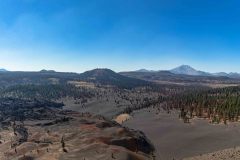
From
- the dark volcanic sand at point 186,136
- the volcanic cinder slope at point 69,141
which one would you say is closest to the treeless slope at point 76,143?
the volcanic cinder slope at point 69,141

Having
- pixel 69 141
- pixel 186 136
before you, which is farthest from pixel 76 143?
pixel 186 136

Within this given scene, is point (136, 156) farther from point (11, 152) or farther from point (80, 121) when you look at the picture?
point (80, 121)

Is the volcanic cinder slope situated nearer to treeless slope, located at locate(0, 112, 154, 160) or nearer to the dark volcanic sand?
treeless slope, located at locate(0, 112, 154, 160)

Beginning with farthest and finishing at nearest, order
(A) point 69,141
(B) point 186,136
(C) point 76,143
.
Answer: (B) point 186,136
(A) point 69,141
(C) point 76,143

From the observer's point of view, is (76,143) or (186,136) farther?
(186,136)

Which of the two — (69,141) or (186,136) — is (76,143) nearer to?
(69,141)

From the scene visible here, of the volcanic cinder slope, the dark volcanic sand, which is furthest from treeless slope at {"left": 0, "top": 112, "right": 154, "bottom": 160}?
the dark volcanic sand

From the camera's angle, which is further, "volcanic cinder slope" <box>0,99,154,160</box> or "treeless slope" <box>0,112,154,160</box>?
"volcanic cinder slope" <box>0,99,154,160</box>

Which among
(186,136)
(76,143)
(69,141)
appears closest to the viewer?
(76,143)

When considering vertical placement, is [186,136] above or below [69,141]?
below
